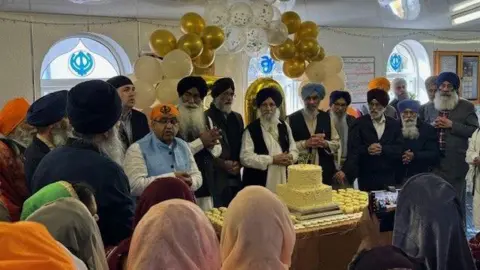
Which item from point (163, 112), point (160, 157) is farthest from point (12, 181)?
point (163, 112)

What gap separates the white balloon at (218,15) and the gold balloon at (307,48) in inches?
42.6

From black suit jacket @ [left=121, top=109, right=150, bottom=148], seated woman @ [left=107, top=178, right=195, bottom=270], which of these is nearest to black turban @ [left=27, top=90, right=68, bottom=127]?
black suit jacket @ [left=121, top=109, right=150, bottom=148]

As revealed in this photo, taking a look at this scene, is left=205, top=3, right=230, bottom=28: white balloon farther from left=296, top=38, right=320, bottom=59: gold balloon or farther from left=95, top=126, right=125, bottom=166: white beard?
left=95, top=126, right=125, bottom=166: white beard

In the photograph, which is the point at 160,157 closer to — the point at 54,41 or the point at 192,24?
the point at 192,24

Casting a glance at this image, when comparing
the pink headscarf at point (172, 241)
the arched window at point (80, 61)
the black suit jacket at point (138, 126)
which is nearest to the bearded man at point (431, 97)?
the black suit jacket at point (138, 126)

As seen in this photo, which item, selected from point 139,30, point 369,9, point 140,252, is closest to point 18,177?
point 140,252

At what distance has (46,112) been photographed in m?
3.21

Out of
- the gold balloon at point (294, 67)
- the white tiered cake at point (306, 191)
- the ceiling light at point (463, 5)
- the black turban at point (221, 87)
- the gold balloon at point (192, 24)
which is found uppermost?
the ceiling light at point (463, 5)

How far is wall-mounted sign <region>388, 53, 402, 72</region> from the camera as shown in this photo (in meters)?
9.84

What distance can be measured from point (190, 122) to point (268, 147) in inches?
30.4

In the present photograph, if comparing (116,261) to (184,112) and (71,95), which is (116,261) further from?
(184,112)

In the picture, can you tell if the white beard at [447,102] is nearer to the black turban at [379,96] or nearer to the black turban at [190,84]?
the black turban at [379,96]

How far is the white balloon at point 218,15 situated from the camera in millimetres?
5473

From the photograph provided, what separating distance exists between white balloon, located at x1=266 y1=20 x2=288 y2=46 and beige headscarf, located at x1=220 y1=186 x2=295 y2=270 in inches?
153
